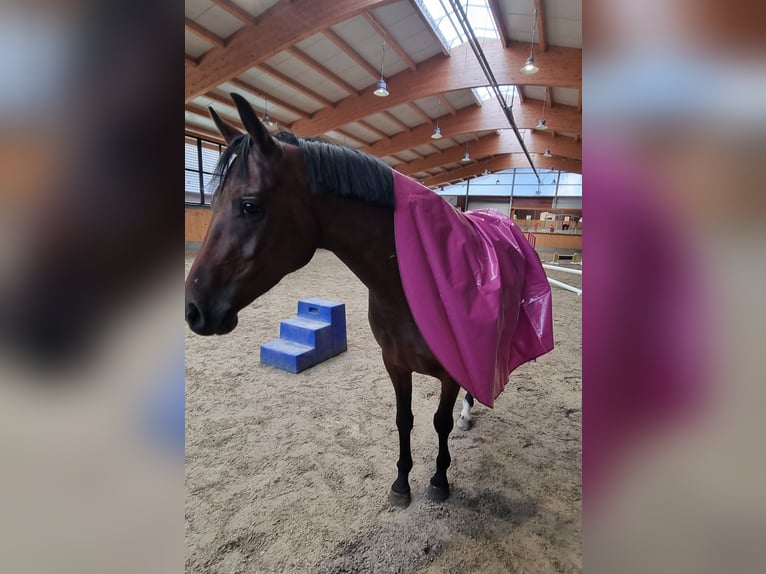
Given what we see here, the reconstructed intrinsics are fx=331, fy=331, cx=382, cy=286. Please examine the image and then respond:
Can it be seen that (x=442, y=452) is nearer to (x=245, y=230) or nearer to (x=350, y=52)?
(x=245, y=230)

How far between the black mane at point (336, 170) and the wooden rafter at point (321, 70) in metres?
6.80

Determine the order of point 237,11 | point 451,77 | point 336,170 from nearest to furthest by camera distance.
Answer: point 336,170
point 237,11
point 451,77

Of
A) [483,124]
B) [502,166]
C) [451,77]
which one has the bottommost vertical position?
[451,77]

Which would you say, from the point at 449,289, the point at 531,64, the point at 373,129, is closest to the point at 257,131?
the point at 449,289

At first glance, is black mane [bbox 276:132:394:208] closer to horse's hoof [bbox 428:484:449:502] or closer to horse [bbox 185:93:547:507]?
horse [bbox 185:93:547:507]

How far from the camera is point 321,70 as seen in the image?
280 inches

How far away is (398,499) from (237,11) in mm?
6817

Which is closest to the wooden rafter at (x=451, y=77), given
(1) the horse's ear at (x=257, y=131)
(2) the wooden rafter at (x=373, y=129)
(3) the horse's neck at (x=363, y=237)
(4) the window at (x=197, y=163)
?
(2) the wooden rafter at (x=373, y=129)

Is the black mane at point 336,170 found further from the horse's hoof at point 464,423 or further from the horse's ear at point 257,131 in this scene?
the horse's hoof at point 464,423

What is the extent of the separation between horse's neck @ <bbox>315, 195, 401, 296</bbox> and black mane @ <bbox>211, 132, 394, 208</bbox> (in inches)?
1.3

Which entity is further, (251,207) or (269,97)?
(269,97)

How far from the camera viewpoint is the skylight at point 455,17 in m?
5.21

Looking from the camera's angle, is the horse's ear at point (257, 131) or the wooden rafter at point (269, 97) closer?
the horse's ear at point (257, 131)

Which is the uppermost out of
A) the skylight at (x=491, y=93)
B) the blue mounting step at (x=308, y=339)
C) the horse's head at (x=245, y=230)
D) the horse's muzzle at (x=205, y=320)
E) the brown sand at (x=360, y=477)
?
the skylight at (x=491, y=93)
